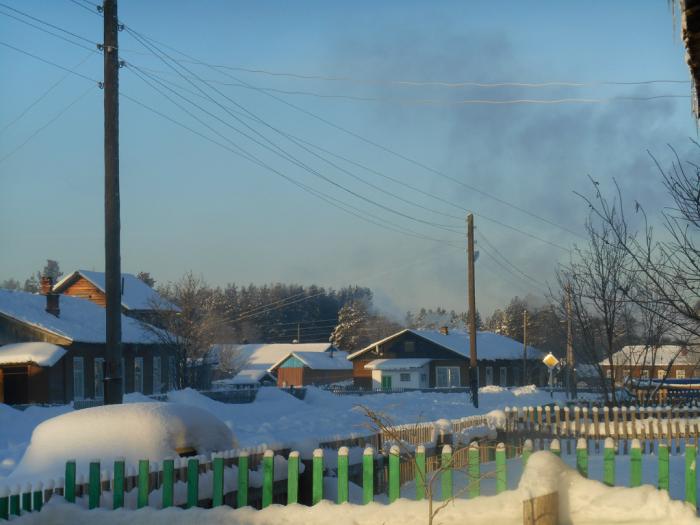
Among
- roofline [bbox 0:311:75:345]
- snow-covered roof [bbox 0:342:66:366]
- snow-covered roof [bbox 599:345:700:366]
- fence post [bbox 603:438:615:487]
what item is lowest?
fence post [bbox 603:438:615:487]

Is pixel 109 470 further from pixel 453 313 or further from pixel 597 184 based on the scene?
pixel 453 313

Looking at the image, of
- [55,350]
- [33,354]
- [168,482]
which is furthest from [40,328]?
[168,482]

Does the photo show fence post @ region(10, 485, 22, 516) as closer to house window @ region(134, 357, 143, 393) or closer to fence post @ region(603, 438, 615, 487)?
fence post @ region(603, 438, 615, 487)

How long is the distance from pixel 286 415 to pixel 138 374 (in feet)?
60.7

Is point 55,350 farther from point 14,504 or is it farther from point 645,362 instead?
point 14,504

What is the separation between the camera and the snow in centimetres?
648

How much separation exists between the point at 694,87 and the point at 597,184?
1103 cm

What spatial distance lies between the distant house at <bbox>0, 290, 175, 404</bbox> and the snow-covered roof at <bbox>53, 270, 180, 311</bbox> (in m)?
6.32

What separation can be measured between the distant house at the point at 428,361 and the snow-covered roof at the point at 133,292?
21968mm

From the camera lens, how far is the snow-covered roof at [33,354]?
40.1 meters

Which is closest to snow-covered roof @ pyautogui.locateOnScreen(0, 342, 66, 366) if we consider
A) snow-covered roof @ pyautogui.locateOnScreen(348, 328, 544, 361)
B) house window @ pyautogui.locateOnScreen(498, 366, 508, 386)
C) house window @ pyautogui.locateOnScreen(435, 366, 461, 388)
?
snow-covered roof @ pyautogui.locateOnScreen(348, 328, 544, 361)

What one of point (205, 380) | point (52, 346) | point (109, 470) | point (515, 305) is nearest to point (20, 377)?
point (52, 346)

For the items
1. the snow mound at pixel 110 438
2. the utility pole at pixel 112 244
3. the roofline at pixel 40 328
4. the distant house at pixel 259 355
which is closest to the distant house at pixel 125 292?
the roofline at pixel 40 328

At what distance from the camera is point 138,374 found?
164 ft
